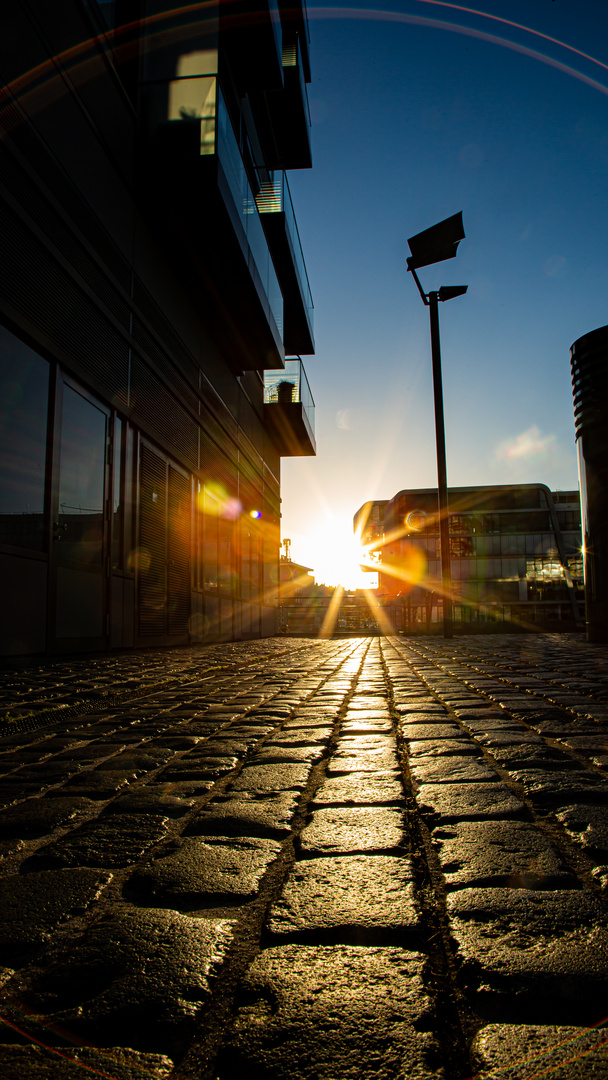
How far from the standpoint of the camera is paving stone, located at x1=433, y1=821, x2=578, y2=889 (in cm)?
168

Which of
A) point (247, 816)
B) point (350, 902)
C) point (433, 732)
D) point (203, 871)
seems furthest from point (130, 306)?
point (350, 902)

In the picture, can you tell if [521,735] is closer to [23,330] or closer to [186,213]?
[23,330]

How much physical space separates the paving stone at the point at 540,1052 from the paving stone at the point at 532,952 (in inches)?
1.3

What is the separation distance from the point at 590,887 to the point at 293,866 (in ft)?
2.25

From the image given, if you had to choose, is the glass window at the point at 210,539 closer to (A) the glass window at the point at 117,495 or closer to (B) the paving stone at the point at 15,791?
(A) the glass window at the point at 117,495

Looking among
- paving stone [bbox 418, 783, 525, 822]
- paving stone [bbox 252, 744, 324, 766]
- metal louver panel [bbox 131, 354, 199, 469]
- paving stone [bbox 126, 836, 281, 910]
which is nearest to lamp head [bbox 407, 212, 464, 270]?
metal louver panel [bbox 131, 354, 199, 469]

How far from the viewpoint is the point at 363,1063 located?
1.03 m

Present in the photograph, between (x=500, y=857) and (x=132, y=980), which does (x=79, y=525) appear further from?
(x=132, y=980)

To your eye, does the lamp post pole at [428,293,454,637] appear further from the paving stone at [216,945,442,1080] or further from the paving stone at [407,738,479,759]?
the paving stone at [216,945,442,1080]

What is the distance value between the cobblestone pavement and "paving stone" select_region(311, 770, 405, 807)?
1 centimetres

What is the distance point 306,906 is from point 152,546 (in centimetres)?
1135

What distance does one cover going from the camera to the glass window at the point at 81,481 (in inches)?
356

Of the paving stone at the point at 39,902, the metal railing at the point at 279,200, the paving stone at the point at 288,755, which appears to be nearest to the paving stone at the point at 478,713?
the paving stone at the point at 288,755

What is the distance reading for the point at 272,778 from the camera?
9.15ft
